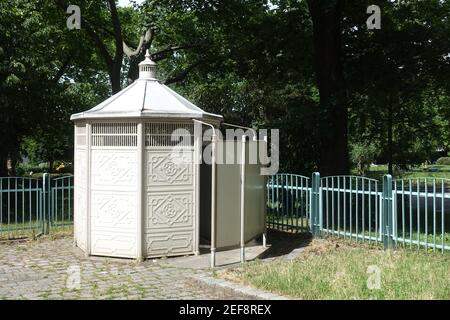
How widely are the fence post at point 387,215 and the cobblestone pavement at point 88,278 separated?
3753 mm

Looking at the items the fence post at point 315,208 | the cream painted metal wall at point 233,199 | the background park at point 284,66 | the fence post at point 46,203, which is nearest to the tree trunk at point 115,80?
the background park at point 284,66

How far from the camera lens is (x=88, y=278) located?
25.7 feet

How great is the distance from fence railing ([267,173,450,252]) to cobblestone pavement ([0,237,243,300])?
3.78 meters

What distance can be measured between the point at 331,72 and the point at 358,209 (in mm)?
4936

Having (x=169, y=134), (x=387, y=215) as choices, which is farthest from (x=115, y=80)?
(x=387, y=215)

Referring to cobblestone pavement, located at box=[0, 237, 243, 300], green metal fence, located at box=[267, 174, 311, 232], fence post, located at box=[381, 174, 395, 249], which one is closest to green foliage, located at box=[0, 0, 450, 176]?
green metal fence, located at box=[267, 174, 311, 232]

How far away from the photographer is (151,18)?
15.0 m

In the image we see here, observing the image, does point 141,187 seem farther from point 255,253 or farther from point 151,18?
point 151,18

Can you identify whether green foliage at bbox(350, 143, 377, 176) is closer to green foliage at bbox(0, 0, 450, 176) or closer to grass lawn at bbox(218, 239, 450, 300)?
green foliage at bbox(0, 0, 450, 176)

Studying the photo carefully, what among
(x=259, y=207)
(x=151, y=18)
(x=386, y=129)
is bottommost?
(x=259, y=207)

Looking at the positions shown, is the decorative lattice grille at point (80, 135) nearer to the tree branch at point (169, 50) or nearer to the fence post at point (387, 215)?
the fence post at point (387, 215)

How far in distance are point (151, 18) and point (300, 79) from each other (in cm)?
582
